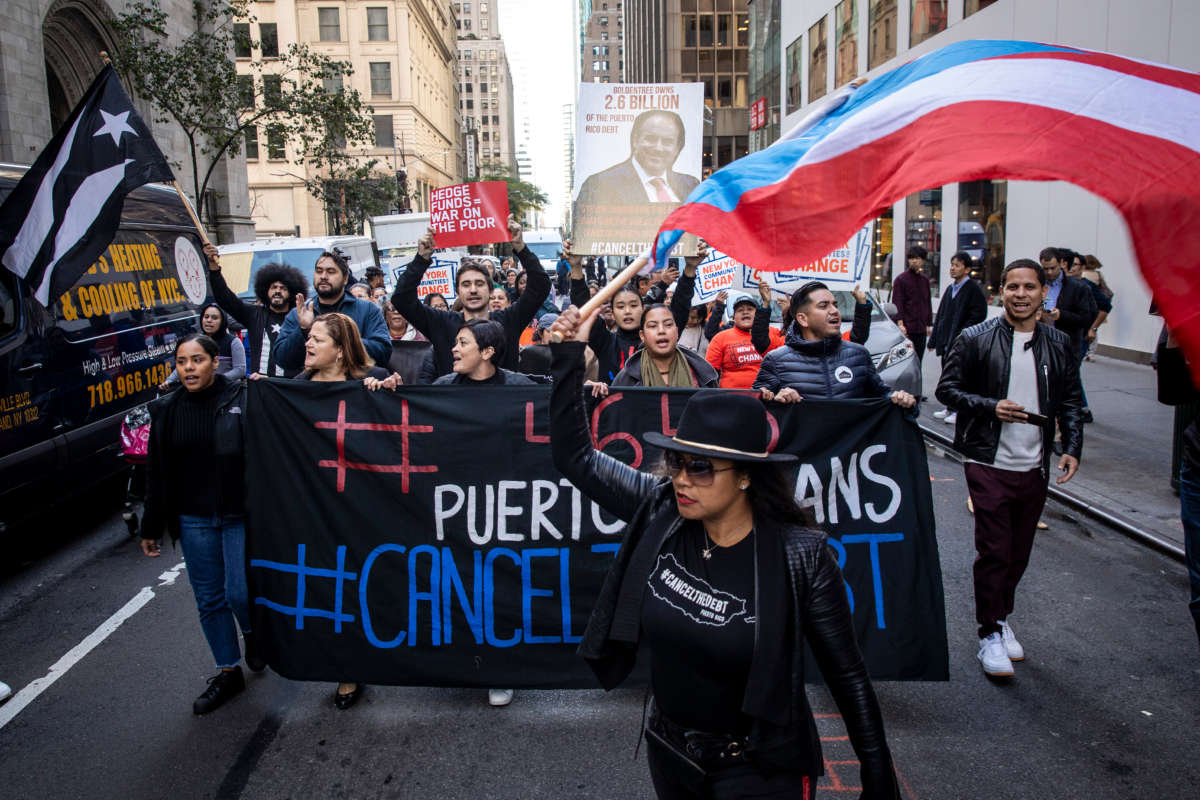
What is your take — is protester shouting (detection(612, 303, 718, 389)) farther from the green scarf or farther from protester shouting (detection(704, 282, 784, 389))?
protester shouting (detection(704, 282, 784, 389))

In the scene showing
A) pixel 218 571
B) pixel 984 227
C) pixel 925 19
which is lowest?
pixel 218 571

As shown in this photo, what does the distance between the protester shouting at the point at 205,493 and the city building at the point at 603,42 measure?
16813cm

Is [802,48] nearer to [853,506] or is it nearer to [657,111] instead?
[657,111]

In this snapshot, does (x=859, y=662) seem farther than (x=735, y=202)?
No

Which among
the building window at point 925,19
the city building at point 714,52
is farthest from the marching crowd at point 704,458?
the city building at point 714,52

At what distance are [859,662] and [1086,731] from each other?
2267mm

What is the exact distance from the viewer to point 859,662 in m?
2.30

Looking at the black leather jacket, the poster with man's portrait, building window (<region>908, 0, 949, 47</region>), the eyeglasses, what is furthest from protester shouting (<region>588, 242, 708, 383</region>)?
building window (<region>908, 0, 949, 47</region>)

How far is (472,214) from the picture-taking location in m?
8.01

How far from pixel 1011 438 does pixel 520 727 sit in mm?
2711

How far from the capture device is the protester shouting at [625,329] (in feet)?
21.1

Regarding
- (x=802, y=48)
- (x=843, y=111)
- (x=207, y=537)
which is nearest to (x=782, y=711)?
(x=843, y=111)

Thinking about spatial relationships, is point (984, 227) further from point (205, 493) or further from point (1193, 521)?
point (205, 493)

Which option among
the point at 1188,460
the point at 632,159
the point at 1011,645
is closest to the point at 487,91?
the point at 632,159
